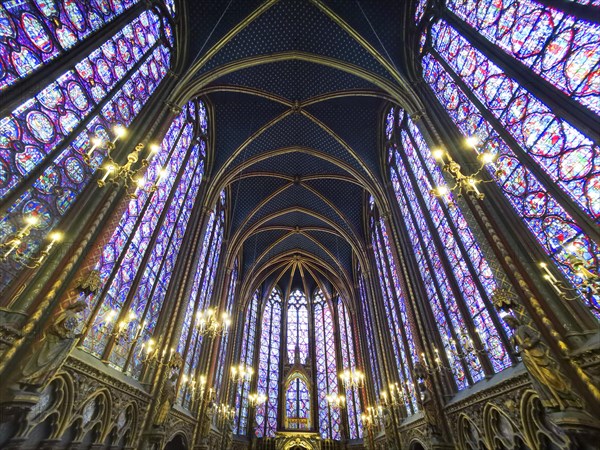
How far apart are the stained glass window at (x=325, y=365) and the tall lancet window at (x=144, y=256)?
17519mm

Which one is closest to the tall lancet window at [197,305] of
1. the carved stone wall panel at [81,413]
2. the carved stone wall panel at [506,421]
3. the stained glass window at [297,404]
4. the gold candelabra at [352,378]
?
the carved stone wall panel at [81,413]

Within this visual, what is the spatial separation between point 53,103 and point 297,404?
24387 millimetres

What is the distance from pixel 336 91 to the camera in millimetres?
15633

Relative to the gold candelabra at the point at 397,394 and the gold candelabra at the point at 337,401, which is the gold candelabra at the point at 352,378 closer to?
the gold candelabra at the point at 337,401

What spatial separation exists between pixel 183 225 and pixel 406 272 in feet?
33.7

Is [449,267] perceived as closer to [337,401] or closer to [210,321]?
[210,321]

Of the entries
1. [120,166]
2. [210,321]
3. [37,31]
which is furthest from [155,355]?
[37,31]

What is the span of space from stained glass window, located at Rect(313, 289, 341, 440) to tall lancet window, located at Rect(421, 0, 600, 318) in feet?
70.7

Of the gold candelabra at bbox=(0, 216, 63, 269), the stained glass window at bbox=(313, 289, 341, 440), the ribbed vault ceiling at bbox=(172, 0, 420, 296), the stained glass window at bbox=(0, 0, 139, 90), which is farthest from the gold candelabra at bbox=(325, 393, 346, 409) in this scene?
the stained glass window at bbox=(0, 0, 139, 90)

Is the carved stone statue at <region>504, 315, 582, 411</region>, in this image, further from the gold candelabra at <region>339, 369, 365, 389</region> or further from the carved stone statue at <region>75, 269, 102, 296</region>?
the gold candelabra at <region>339, 369, 365, 389</region>

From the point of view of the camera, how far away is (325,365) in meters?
25.7

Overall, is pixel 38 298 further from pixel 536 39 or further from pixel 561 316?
pixel 536 39

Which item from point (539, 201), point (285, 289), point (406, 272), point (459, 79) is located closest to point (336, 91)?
point (459, 79)

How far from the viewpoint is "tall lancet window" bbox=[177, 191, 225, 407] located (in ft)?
46.2
